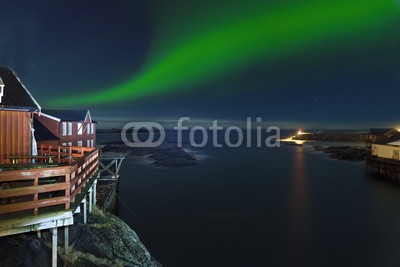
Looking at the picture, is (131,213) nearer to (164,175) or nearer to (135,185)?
(135,185)

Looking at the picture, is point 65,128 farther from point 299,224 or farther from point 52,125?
point 299,224

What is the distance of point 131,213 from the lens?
29.3 metres

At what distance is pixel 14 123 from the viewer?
50.3ft

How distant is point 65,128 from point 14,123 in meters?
21.5

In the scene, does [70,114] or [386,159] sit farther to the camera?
[386,159]

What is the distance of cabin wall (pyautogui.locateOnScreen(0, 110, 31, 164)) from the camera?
14.9m

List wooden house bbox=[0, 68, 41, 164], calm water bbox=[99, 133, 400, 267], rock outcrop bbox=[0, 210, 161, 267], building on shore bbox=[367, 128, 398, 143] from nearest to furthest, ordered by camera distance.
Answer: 1. rock outcrop bbox=[0, 210, 161, 267]
2. wooden house bbox=[0, 68, 41, 164]
3. calm water bbox=[99, 133, 400, 267]
4. building on shore bbox=[367, 128, 398, 143]

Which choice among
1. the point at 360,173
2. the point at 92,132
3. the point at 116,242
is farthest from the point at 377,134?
the point at 116,242

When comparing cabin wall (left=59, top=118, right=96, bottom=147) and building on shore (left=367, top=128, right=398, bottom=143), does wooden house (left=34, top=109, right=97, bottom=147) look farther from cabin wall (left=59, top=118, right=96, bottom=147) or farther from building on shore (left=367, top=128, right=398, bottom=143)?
building on shore (left=367, top=128, right=398, bottom=143)

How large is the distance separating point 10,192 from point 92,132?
39168 mm

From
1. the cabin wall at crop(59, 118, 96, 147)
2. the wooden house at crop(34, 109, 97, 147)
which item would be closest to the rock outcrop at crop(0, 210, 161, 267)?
the wooden house at crop(34, 109, 97, 147)

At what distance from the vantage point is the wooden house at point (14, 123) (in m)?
14.8

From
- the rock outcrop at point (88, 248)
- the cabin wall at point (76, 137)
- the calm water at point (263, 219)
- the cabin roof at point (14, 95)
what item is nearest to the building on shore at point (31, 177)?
the cabin roof at point (14, 95)

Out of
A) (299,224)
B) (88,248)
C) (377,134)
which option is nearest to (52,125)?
(88,248)
